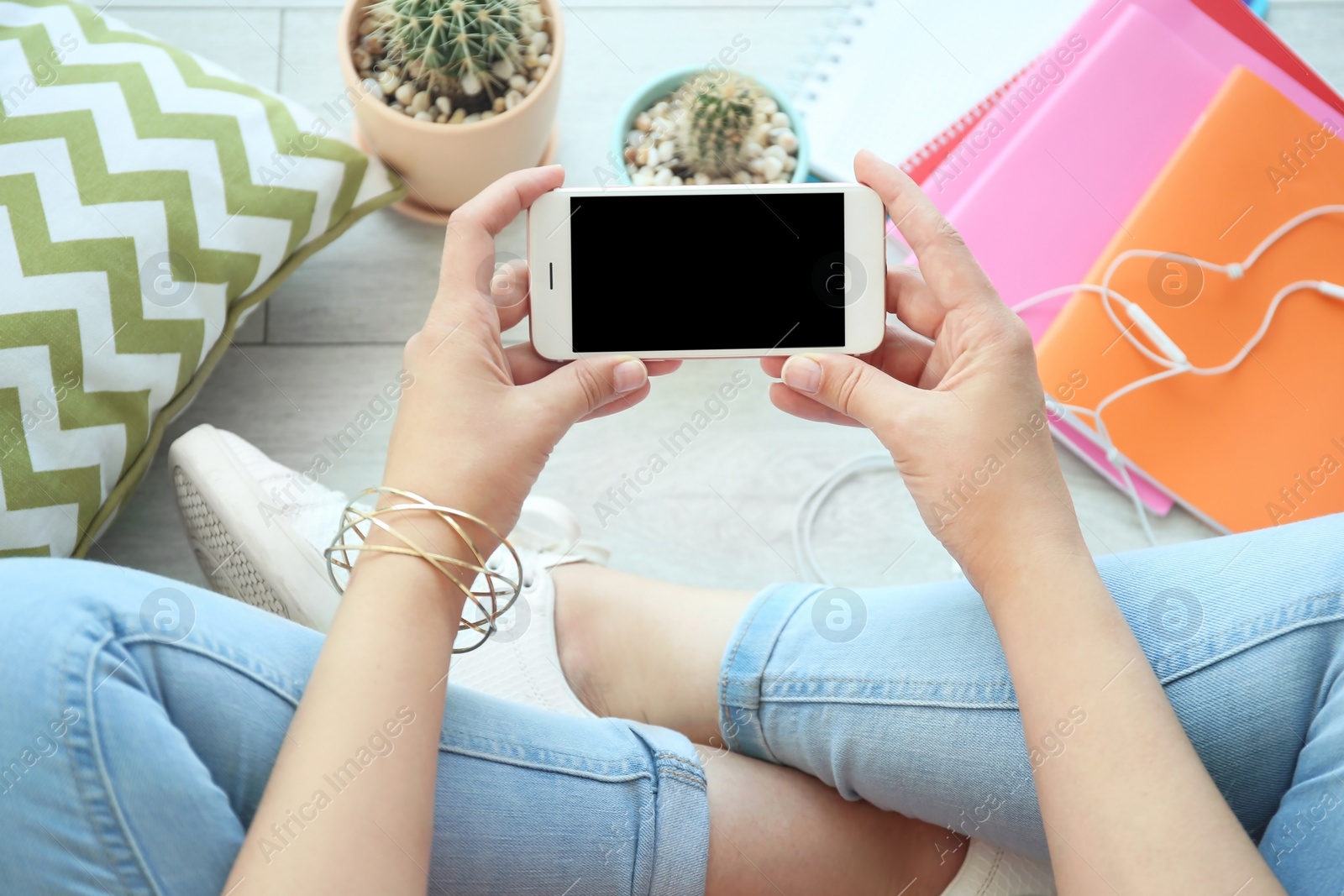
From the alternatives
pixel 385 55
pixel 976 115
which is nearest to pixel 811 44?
pixel 976 115

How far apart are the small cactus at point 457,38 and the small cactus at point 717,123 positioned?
0.17 metres

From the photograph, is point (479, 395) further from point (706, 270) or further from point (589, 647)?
point (589, 647)

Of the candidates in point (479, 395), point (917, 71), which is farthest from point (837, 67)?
point (479, 395)

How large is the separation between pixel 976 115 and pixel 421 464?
81 cm

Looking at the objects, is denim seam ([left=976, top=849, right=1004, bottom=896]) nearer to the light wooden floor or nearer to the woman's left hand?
the light wooden floor

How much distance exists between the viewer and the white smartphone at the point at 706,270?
659 millimetres

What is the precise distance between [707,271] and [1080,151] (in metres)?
0.61

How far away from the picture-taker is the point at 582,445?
39.3 inches

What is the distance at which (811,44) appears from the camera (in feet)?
3.59

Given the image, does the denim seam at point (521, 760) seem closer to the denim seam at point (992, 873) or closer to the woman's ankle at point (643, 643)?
the woman's ankle at point (643, 643)

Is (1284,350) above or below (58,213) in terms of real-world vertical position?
above

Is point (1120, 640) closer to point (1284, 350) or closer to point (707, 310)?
point (707, 310)

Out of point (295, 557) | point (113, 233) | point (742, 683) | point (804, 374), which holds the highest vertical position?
point (804, 374)

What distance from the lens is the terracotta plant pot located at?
2.76ft
